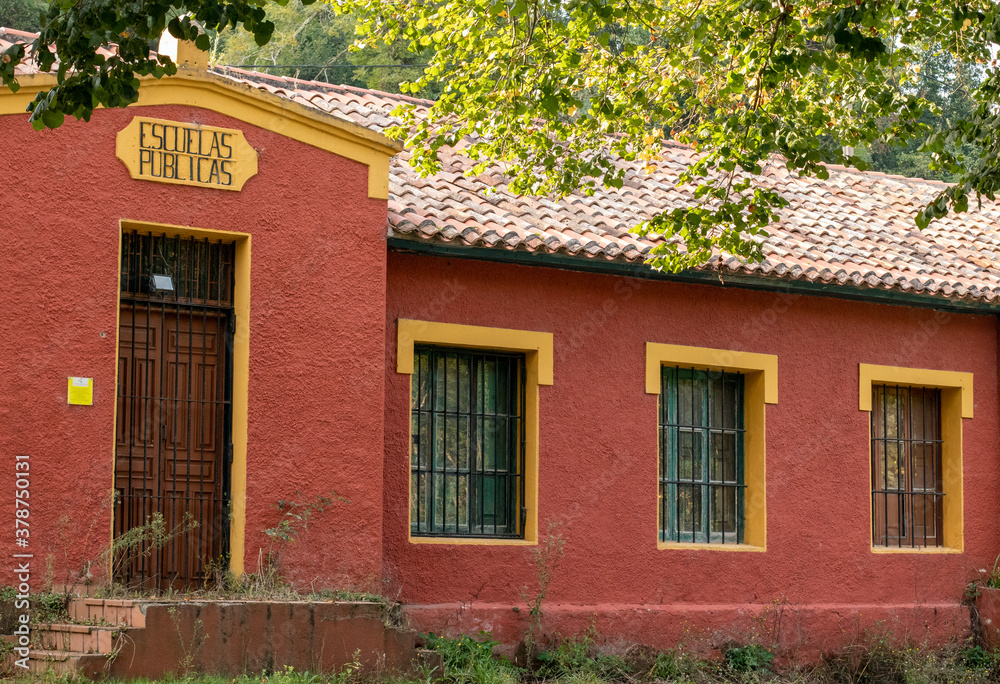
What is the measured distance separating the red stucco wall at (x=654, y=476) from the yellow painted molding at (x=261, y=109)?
100 cm

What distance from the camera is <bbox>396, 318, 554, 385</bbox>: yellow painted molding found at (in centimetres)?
966

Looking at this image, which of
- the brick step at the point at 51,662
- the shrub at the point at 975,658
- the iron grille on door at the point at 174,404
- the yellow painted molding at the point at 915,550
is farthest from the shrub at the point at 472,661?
the shrub at the point at 975,658

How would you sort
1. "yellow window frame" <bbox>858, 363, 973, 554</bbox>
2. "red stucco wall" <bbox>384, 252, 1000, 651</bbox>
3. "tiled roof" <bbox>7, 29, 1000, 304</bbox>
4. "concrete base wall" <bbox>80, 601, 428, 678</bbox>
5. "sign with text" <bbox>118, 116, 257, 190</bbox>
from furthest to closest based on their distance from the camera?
"yellow window frame" <bbox>858, 363, 973, 554</bbox> → "tiled roof" <bbox>7, 29, 1000, 304</bbox> → "red stucco wall" <bbox>384, 252, 1000, 651</bbox> → "sign with text" <bbox>118, 116, 257, 190</bbox> → "concrete base wall" <bbox>80, 601, 428, 678</bbox>

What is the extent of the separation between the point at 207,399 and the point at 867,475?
6.40 metres

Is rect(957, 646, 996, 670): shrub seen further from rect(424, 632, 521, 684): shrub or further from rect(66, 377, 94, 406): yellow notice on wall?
rect(66, 377, 94, 406): yellow notice on wall

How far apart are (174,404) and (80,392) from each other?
2.54 ft

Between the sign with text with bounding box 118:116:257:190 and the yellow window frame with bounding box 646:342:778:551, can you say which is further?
the yellow window frame with bounding box 646:342:778:551

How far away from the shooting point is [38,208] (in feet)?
26.2

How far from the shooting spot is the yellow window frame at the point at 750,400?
1088 cm

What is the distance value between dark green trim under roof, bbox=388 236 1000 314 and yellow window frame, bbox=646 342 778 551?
25.2 inches

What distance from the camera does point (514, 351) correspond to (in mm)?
10359

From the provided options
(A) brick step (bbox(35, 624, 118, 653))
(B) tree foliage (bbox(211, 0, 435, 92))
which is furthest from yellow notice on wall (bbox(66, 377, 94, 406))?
(B) tree foliage (bbox(211, 0, 435, 92))

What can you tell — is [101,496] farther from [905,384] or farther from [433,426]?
[905,384]

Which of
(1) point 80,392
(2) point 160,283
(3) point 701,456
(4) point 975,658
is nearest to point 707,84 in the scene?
(3) point 701,456
